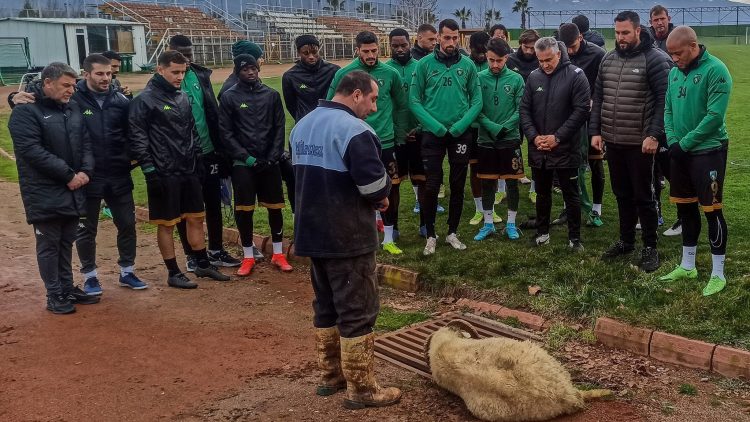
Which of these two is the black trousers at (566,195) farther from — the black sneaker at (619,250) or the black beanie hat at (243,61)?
the black beanie hat at (243,61)

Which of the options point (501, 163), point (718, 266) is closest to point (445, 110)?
point (501, 163)

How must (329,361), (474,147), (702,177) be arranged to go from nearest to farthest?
(329,361) < (702,177) < (474,147)

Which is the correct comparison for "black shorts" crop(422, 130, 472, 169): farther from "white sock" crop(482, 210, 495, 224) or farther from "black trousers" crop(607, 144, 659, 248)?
"black trousers" crop(607, 144, 659, 248)

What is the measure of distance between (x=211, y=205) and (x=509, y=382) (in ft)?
15.0

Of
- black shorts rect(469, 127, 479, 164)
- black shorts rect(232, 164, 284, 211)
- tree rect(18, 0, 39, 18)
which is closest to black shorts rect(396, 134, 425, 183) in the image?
black shorts rect(469, 127, 479, 164)

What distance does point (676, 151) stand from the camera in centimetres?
587

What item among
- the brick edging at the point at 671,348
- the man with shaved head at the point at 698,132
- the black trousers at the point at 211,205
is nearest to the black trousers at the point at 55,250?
the black trousers at the point at 211,205

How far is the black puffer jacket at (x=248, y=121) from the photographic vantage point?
7309mm

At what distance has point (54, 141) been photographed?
20.5 feet

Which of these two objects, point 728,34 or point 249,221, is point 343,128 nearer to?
point 249,221

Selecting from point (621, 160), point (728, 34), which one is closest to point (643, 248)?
point (621, 160)

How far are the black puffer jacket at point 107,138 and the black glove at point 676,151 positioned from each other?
4958 mm

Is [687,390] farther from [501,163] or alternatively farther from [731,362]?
[501,163]

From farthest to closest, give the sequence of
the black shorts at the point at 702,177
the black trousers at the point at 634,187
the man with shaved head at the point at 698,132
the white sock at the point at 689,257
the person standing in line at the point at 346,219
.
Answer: the black trousers at the point at 634,187 < the white sock at the point at 689,257 < the black shorts at the point at 702,177 < the man with shaved head at the point at 698,132 < the person standing in line at the point at 346,219
